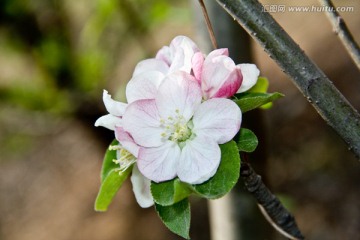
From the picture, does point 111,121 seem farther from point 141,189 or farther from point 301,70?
point 301,70

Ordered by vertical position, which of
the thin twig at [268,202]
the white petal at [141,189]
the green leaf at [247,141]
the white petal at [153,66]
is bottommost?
the thin twig at [268,202]

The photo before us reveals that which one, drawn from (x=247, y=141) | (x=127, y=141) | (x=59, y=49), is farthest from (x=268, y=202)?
(x=59, y=49)

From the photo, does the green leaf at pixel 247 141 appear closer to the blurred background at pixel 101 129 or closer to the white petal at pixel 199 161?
the white petal at pixel 199 161

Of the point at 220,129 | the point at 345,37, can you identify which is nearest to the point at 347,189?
the point at 345,37

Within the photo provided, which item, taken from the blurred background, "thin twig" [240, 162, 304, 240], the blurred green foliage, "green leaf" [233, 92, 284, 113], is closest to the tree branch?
"green leaf" [233, 92, 284, 113]

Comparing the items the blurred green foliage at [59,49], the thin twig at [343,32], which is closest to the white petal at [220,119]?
the thin twig at [343,32]

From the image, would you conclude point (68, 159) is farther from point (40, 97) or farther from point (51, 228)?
point (40, 97)
